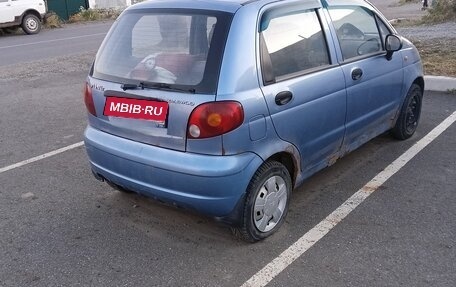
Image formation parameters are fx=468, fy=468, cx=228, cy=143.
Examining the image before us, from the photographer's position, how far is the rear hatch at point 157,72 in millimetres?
2938

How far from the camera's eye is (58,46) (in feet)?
45.9

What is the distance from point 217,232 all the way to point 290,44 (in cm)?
147

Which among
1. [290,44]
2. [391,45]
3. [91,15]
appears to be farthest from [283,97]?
[91,15]

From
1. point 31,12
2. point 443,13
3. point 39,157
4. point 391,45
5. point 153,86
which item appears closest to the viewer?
point 153,86

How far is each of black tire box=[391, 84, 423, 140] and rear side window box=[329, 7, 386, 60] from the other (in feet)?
2.81

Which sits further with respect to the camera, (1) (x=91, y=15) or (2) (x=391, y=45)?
(1) (x=91, y=15)

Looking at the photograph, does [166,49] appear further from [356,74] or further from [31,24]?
[31,24]

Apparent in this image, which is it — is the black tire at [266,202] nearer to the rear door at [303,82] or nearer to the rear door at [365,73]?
the rear door at [303,82]

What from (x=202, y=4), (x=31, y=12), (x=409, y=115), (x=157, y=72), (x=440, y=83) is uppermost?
(x=202, y=4)

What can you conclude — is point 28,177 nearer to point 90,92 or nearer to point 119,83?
point 90,92

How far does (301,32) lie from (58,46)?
12091 mm

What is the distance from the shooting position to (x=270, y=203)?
329 centimetres

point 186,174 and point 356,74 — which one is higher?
point 356,74

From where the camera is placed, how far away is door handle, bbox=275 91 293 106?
3.12m
